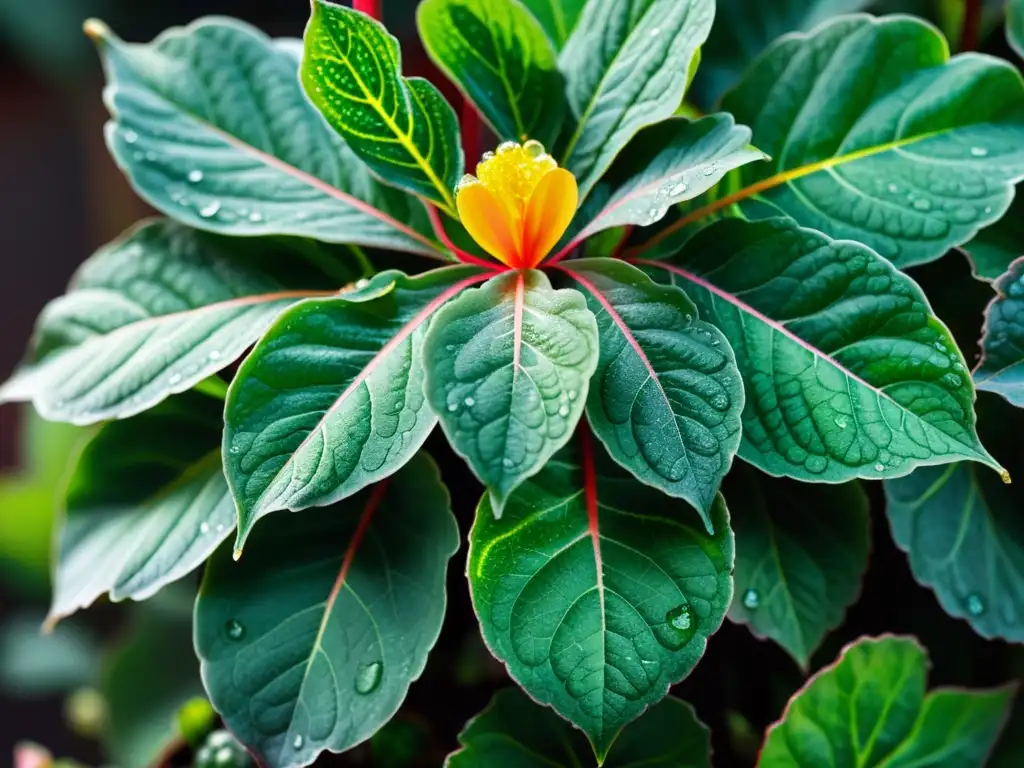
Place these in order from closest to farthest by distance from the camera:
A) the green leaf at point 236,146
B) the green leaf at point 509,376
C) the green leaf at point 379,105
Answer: the green leaf at point 509,376, the green leaf at point 379,105, the green leaf at point 236,146

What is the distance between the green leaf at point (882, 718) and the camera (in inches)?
24.4

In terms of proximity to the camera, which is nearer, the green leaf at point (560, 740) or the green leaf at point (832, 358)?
the green leaf at point (832, 358)

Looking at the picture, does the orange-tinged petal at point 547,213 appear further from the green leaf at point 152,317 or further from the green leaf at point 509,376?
the green leaf at point 152,317

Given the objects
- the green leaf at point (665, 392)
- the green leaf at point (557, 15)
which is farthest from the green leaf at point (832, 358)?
the green leaf at point (557, 15)

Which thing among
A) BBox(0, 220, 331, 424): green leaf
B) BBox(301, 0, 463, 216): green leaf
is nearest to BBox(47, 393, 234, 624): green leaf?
BBox(0, 220, 331, 424): green leaf

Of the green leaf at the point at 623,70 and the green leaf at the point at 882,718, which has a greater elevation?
the green leaf at the point at 623,70

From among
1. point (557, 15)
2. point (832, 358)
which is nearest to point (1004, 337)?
point (832, 358)

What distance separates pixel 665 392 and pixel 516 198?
0.56ft

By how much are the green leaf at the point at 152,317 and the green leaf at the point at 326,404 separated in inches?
4.0

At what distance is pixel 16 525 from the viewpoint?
4.00ft

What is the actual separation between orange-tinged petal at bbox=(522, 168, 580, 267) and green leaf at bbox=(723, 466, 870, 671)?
23cm

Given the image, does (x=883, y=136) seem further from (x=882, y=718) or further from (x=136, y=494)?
(x=136, y=494)

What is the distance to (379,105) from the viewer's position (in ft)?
2.01

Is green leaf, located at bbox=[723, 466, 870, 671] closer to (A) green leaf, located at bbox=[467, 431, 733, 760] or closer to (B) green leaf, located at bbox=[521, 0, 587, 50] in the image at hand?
(A) green leaf, located at bbox=[467, 431, 733, 760]
